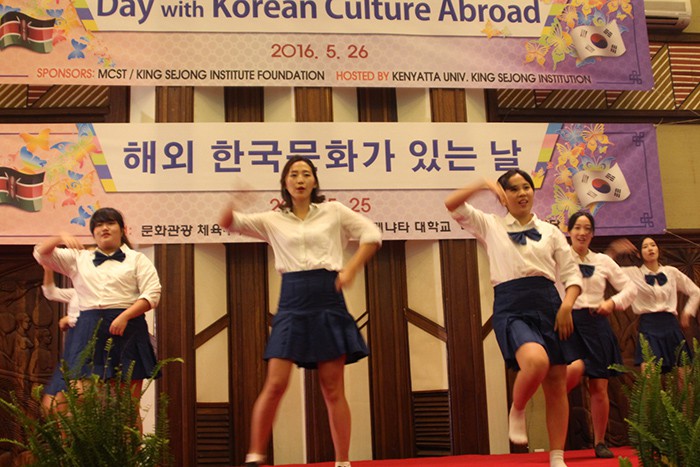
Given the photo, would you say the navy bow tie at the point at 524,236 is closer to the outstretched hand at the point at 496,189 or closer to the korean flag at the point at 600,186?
the outstretched hand at the point at 496,189

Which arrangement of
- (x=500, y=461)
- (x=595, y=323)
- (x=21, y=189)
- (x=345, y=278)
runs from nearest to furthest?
(x=345, y=278), (x=500, y=461), (x=595, y=323), (x=21, y=189)

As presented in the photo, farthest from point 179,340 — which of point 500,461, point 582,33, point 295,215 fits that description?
point 582,33

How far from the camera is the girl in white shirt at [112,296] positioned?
14.2 ft

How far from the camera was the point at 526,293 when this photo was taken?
3.83 m

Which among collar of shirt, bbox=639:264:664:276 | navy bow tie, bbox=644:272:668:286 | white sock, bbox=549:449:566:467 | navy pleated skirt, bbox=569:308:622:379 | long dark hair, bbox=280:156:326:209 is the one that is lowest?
white sock, bbox=549:449:566:467

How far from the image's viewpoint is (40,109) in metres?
6.01

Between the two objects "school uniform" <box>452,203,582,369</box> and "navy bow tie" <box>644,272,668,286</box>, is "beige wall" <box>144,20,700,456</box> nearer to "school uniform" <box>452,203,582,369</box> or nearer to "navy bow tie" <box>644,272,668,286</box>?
"navy bow tie" <box>644,272,668,286</box>

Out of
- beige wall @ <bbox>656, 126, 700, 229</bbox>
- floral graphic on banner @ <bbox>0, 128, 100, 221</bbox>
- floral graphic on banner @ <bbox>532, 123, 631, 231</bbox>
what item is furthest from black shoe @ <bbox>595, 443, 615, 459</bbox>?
floral graphic on banner @ <bbox>0, 128, 100, 221</bbox>

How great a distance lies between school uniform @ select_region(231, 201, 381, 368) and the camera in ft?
12.2

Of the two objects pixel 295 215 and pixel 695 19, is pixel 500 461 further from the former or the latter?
pixel 695 19

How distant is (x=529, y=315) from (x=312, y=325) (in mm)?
979

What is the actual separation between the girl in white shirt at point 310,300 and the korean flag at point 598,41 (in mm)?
3146

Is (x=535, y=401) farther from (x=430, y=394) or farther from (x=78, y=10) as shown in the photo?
(x=78, y=10)

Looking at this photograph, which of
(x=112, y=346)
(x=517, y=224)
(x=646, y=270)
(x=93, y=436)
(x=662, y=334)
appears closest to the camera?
(x=93, y=436)
